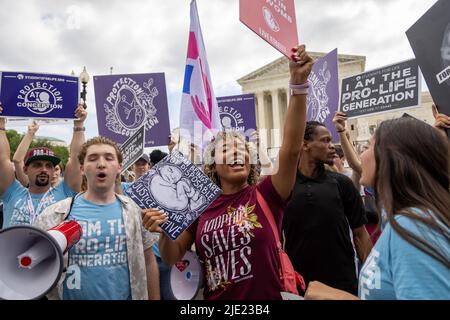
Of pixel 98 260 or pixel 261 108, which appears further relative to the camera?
pixel 261 108

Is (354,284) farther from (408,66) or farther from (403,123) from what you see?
(408,66)

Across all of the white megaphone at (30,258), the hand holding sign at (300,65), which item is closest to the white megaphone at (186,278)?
the white megaphone at (30,258)

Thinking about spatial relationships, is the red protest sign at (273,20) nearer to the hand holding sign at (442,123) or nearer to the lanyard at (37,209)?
the hand holding sign at (442,123)

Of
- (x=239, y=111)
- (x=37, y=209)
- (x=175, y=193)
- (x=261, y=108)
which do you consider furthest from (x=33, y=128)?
(x=261, y=108)

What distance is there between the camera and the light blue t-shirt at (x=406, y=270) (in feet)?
3.47

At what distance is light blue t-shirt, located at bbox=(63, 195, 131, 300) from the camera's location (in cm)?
231

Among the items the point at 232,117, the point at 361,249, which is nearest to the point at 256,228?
the point at 361,249

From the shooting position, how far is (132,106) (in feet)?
16.0

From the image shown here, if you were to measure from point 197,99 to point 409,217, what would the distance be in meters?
2.12

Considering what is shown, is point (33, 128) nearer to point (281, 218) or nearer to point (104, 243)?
point (104, 243)

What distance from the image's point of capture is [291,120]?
2000 millimetres

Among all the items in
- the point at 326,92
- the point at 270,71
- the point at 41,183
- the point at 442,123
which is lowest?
the point at 41,183

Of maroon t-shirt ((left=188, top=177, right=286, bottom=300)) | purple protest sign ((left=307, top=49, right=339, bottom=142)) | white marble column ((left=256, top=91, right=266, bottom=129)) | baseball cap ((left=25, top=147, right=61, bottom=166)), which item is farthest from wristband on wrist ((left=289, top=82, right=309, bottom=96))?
white marble column ((left=256, top=91, right=266, bottom=129))

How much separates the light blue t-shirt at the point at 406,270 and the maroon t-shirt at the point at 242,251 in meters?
0.77
